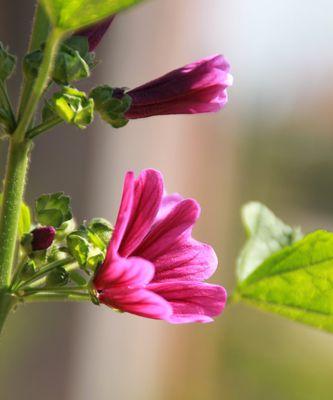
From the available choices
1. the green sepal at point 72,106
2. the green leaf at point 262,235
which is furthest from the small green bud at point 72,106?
the green leaf at point 262,235

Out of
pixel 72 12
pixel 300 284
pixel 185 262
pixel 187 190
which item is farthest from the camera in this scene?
pixel 187 190

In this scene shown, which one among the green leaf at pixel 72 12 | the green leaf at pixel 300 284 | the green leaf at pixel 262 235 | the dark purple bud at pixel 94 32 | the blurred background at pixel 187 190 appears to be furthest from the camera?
Answer: the blurred background at pixel 187 190

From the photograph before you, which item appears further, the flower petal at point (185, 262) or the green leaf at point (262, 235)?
the green leaf at point (262, 235)

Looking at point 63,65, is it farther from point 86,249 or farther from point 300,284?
point 300,284

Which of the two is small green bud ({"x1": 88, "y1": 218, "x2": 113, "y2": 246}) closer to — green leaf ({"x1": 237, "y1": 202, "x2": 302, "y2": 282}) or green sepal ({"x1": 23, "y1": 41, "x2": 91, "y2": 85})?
green sepal ({"x1": 23, "y1": 41, "x2": 91, "y2": 85})

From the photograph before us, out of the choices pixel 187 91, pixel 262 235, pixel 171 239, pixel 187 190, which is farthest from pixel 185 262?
pixel 187 190

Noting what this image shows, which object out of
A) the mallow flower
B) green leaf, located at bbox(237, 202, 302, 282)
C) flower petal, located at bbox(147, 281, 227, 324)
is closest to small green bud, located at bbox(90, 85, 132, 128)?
the mallow flower

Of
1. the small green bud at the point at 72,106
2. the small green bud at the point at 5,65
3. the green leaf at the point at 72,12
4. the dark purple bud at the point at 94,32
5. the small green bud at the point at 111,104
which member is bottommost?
the small green bud at the point at 72,106

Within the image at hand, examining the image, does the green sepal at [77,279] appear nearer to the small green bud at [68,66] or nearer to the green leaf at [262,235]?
the small green bud at [68,66]
